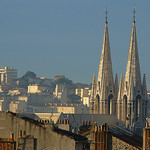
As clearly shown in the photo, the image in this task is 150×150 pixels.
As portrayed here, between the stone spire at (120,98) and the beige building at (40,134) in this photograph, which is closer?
the beige building at (40,134)

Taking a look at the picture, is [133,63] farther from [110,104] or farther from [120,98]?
[110,104]

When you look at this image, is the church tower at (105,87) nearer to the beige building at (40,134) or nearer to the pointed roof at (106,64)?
the pointed roof at (106,64)

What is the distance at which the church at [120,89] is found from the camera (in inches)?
4761

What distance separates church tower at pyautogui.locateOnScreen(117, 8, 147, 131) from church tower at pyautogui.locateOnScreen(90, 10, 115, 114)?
1.61 meters

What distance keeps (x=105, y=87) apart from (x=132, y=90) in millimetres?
3456

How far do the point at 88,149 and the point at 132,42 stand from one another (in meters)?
90.9

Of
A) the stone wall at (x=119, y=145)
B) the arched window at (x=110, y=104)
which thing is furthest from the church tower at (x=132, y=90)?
the stone wall at (x=119, y=145)

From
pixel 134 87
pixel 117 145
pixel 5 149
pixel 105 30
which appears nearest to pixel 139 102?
pixel 134 87

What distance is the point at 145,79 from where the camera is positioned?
411 ft

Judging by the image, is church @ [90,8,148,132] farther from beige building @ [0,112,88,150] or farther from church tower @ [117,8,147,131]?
beige building @ [0,112,88,150]

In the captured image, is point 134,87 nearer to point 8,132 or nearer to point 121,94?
point 121,94

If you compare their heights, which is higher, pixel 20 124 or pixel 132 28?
pixel 132 28

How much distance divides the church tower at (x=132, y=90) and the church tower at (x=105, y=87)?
1614mm

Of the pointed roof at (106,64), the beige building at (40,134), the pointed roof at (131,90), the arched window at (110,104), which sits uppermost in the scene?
the pointed roof at (106,64)
